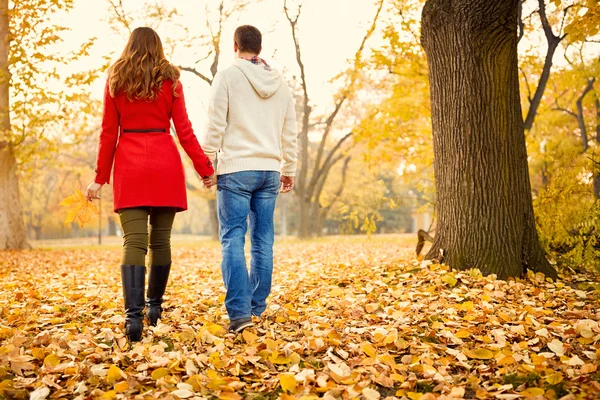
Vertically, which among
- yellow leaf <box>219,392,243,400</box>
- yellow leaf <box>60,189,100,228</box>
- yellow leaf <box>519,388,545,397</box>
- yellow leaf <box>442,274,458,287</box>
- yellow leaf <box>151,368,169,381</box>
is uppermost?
yellow leaf <box>60,189,100,228</box>

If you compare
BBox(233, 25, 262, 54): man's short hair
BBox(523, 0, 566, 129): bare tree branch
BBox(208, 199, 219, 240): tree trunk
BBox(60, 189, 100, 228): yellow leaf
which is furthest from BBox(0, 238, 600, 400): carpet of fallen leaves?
BBox(208, 199, 219, 240): tree trunk

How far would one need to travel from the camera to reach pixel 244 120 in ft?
11.1

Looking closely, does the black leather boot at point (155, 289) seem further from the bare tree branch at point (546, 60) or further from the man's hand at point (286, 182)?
the bare tree branch at point (546, 60)

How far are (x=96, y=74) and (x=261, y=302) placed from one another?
9.96 m

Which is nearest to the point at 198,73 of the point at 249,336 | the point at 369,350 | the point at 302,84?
the point at 302,84

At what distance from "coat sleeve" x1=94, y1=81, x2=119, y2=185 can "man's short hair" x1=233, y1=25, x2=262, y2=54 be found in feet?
2.92

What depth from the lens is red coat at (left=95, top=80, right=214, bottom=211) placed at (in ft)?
10.5

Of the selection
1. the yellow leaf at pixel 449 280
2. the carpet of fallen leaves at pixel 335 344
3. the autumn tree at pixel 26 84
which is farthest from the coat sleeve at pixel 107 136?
the autumn tree at pixel 26 84

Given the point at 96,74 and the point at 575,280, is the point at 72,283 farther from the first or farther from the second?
the point at 96,74

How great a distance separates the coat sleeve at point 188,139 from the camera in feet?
10.8

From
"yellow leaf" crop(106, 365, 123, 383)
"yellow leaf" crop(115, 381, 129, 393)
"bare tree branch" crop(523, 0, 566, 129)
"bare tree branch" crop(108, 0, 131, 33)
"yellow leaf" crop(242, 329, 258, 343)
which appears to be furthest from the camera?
"bare tree branch" crop(108, 0, 131, 33)

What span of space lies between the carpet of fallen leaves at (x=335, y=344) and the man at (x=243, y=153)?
0.34 meters

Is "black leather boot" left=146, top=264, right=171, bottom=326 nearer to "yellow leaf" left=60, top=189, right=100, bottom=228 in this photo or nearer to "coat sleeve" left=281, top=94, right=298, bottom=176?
"yellow leaf" left=60, top=189, right=100, bottom=228

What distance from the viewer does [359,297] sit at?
4.23 m
